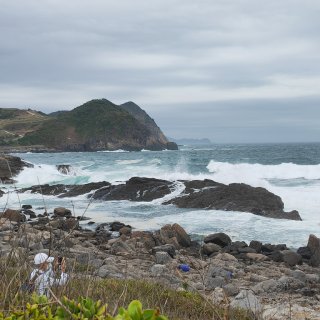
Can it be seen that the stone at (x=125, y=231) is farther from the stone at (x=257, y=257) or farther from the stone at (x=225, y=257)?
the stone at (x=257, y=257)

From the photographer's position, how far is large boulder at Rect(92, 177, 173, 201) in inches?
1044

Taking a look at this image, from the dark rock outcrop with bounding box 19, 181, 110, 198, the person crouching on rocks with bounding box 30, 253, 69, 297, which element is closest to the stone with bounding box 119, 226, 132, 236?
the dark rock outcrop with bounding box 19, 181, 110, 198

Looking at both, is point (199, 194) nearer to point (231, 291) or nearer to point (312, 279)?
point (312, 279)

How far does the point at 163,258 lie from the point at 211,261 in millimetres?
1232

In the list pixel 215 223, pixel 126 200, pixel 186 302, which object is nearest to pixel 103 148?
pixel 126 200

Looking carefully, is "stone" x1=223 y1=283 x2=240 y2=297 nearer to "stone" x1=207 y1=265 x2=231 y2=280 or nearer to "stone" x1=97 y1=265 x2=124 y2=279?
"stone" x1=207 y1=265 x2=231 y2=280

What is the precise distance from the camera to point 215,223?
19.0 metres

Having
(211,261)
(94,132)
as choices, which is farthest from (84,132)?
(211,261)

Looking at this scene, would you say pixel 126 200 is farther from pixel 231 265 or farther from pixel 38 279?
pixel 38 279

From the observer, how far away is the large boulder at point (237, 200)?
69.5ft

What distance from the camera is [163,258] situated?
12.7m

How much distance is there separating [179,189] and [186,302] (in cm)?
2126

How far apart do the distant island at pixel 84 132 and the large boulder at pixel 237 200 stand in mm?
84610

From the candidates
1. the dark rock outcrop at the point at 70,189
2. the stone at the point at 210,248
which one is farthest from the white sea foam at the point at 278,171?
the stone at the point at 210,248
